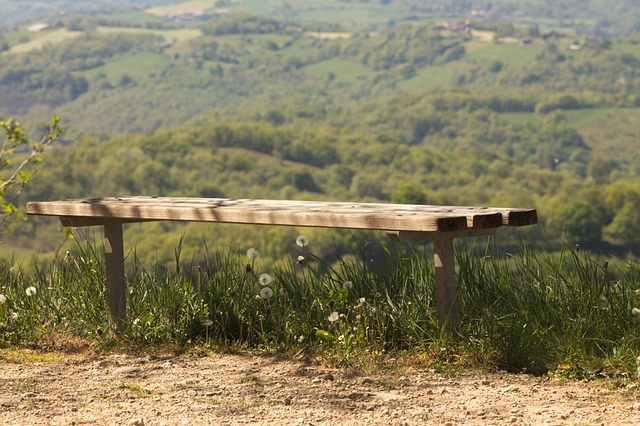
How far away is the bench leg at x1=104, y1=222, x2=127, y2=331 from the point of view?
375cm

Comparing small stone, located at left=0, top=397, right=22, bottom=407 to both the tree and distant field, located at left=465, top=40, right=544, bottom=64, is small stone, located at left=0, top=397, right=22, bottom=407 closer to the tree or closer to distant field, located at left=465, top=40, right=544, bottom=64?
the tree

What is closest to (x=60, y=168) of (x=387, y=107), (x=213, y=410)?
(x=387, y=107)

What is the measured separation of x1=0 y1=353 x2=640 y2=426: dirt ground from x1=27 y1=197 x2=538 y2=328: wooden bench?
423 millimetres

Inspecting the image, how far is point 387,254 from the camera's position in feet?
12.1

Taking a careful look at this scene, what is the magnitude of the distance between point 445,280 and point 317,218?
550 millimetres

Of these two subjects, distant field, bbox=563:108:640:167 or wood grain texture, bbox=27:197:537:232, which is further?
distant field, bbox=563:108:640:167

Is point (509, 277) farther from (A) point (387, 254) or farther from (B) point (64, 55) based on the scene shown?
(B) point (64, 55)

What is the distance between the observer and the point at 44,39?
17488cm

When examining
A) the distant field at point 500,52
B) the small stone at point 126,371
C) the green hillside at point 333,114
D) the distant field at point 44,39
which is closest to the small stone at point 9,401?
the small stone at point 126,371

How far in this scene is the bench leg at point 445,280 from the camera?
309cm

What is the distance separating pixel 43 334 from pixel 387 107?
12044 cm

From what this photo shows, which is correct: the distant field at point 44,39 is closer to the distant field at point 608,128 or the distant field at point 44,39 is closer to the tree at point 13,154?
the distant field at point 608,128

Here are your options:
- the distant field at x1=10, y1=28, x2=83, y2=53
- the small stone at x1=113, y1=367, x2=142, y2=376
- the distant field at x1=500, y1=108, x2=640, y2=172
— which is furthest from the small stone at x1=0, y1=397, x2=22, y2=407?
the distant field at x1=10, y1=28, x2=83, y2=53

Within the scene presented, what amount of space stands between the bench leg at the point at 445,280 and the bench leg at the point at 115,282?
1.50 metres
